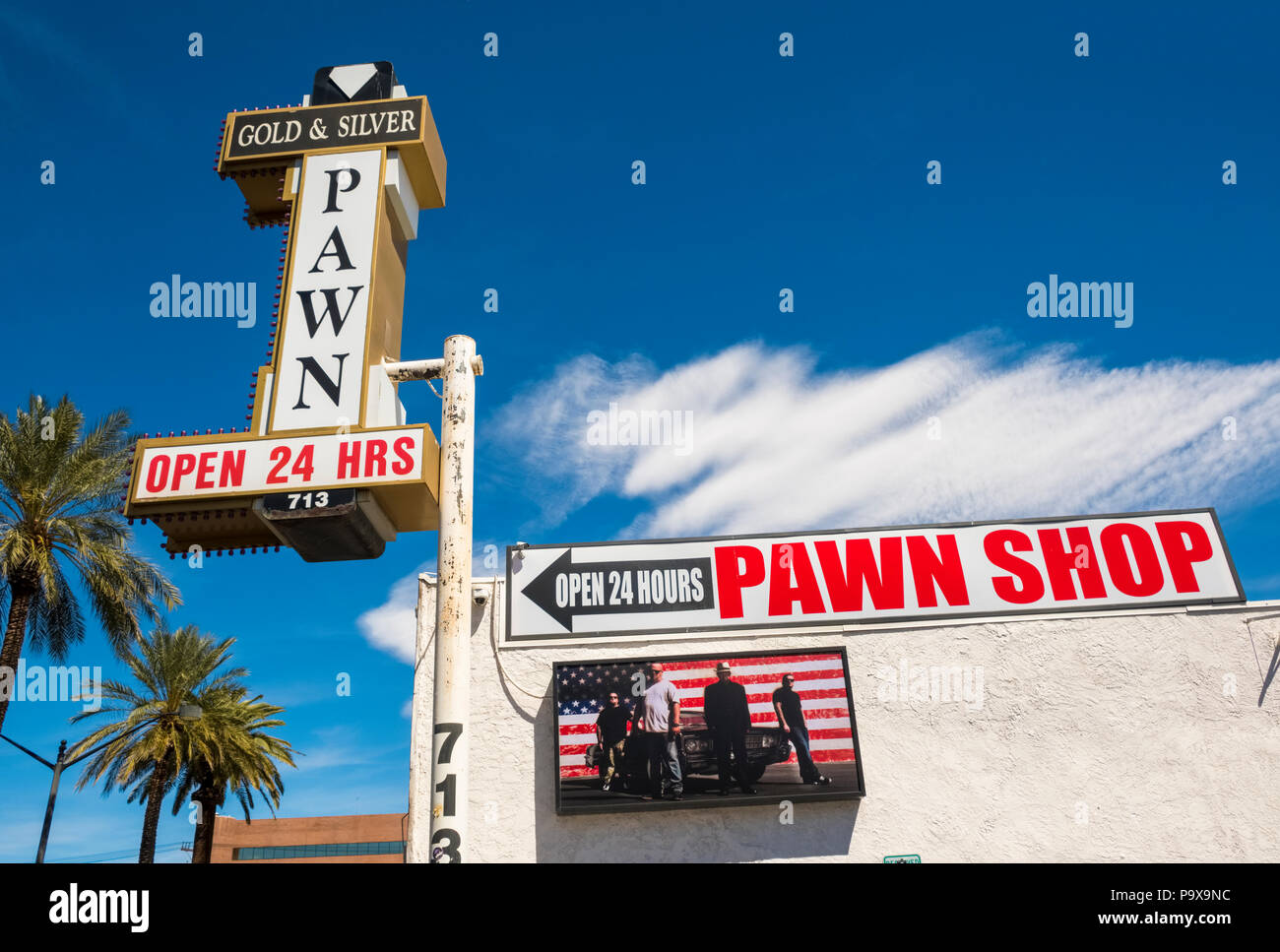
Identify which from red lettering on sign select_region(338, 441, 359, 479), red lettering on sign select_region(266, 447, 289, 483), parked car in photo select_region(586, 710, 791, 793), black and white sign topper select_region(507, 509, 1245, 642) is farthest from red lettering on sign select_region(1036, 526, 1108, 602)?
red lettering on sign select_region(266, 447, 289, 483)

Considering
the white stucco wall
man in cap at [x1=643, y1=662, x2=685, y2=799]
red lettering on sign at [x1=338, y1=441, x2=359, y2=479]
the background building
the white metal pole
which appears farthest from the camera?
the background building

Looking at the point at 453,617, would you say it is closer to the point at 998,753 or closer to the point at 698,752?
the point at 698,752

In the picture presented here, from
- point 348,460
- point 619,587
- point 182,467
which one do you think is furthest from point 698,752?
point 182,467

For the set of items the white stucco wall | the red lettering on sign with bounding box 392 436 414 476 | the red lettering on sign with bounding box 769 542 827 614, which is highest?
the red lettering on sign with bounding box 392 436 414 476

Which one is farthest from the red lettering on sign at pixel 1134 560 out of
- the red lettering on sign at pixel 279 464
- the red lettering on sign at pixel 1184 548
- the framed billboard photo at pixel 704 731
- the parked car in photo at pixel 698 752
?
the red lettering on sign at pixel 279 464

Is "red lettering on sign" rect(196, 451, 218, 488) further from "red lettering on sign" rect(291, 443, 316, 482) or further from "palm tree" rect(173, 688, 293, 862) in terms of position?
"palm tree" rect(173, 688, 293, 862)

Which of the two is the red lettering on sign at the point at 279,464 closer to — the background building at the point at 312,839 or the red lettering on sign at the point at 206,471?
the red lettering on sign at the point at 206,471

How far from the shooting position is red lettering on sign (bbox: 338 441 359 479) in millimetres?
14531

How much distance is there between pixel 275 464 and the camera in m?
14.8

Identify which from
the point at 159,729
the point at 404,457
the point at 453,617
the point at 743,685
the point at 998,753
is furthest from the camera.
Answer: the point at 159,729

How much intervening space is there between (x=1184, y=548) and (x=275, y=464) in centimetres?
1491

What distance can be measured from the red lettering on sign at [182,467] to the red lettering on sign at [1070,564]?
553 inches

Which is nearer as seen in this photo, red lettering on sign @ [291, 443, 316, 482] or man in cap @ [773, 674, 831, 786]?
man in cap @ [773, 674, 831, 786]

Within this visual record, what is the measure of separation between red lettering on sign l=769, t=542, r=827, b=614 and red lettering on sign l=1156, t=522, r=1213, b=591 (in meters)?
5.67
